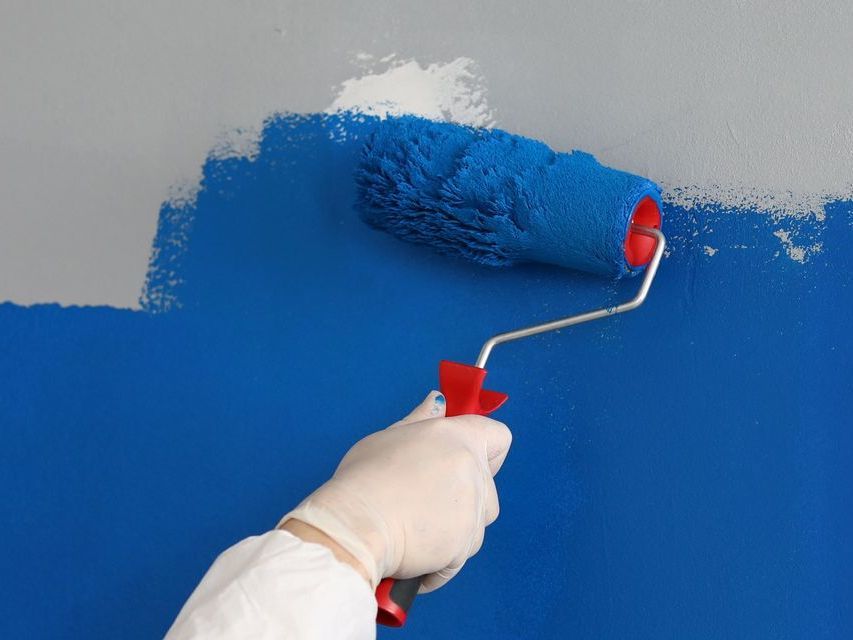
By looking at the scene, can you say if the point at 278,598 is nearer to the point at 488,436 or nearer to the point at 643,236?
the point at 488,436

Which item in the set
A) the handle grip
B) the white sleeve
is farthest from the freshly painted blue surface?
the white sleeve

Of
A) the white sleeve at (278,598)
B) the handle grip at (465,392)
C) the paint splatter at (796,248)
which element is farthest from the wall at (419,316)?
the white sleeve at (278,598)

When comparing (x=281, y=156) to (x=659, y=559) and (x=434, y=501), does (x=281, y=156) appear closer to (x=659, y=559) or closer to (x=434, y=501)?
(x=434, y=501)

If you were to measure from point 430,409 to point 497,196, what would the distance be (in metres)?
0.23

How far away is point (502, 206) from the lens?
0.96 meters

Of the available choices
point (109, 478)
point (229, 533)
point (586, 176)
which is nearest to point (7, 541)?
point (109, 478)

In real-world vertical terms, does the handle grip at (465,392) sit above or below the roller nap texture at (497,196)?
below

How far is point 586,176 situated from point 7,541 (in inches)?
30.6

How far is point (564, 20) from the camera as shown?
42.3 inches

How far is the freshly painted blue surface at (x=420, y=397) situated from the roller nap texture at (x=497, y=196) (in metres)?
0.06

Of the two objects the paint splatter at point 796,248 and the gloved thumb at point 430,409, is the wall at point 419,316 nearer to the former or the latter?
the paint splatter at point 796,248

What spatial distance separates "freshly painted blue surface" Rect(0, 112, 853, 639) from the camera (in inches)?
36.6

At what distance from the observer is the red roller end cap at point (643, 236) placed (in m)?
0.97

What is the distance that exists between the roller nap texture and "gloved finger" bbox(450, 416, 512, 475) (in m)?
0.19
